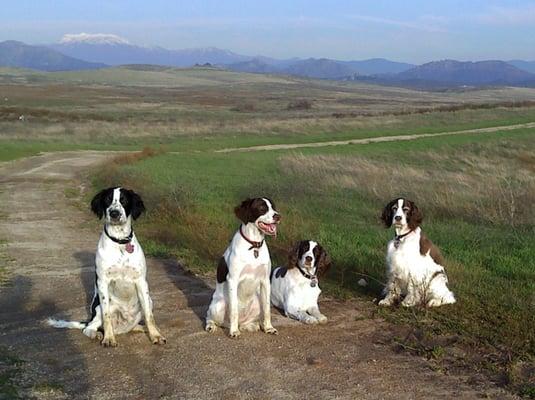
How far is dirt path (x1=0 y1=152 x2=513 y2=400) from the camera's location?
5.73m

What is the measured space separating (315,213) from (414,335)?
28.5 ft

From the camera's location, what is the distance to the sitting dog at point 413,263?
7.95 m

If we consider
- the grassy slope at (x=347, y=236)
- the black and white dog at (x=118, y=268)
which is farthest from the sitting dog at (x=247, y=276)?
the grassy slope at (x=347, y=236)

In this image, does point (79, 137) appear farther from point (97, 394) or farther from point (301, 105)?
point (301, 105)

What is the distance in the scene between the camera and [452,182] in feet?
67.7

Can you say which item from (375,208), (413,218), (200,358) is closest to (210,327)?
(200,358)

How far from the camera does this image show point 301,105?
103 meters

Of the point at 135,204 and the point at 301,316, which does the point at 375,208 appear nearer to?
the point at 301,316

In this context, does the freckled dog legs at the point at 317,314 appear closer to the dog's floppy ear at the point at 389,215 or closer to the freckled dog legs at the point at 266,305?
the freckled dog legs at the point at 266,305

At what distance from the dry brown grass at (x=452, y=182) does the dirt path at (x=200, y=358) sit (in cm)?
759

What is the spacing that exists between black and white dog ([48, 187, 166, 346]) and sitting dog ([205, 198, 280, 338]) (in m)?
0.70

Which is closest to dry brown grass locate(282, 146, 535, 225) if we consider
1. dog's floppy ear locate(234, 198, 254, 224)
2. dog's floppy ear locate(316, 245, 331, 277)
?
dog's floppy ear locate(316, 245, 331, 277)

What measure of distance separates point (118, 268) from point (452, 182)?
1534 centimetres

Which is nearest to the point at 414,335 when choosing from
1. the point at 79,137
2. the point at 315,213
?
the point at 315,213
